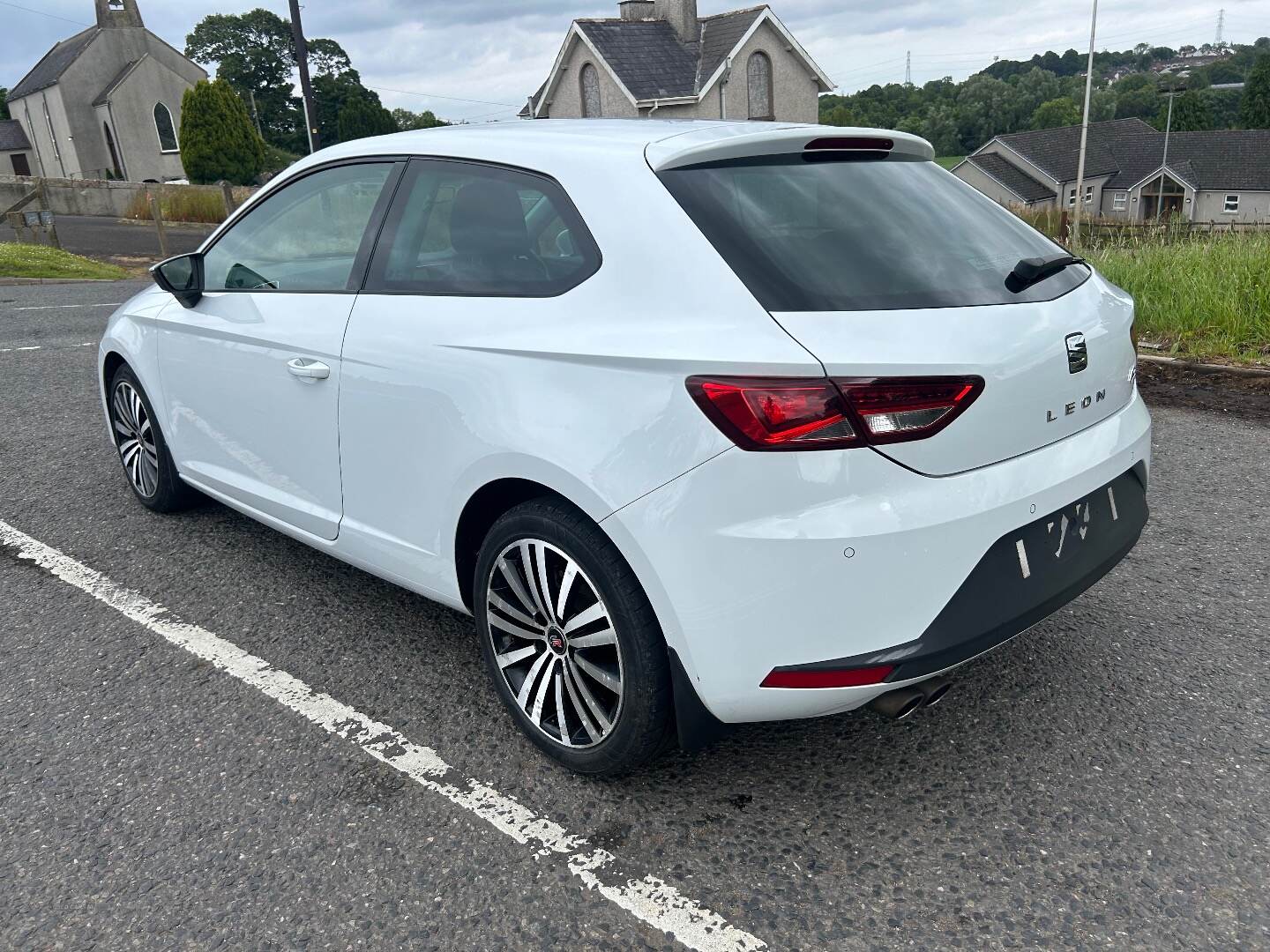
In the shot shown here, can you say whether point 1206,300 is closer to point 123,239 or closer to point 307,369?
point 307,369

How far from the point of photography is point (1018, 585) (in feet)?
7.58

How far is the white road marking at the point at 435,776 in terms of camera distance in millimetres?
2203

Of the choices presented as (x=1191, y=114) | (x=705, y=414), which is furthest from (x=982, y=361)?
(x=1191, y=114)

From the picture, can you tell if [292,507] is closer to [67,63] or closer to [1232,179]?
[67,63]

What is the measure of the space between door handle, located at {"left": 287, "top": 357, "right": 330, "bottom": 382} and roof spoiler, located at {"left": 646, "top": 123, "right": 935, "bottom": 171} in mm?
1292

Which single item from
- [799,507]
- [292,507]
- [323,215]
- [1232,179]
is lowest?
[1232,179]

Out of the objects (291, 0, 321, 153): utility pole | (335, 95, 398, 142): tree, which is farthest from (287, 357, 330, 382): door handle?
(335, 95, 398, 142): tree

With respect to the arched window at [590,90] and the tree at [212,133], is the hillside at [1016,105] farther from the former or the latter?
the tree at [212,133]

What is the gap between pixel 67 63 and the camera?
2327 inches

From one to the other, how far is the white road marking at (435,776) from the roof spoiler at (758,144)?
1.72 meters

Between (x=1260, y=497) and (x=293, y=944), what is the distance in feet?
14.6

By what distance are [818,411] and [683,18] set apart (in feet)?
139

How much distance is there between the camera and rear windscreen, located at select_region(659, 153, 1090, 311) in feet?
7.54

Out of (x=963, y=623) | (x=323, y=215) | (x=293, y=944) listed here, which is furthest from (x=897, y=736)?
(x=323, y=215)
